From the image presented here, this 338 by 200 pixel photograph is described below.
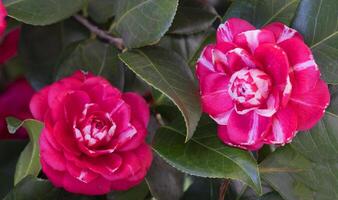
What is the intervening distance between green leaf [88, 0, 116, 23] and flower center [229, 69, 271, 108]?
13.0 inches

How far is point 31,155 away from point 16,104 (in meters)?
0.23

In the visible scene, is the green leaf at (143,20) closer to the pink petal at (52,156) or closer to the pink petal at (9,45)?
the pink petal at (52,156)

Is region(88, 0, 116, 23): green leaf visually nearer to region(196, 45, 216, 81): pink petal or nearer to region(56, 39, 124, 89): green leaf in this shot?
region(56, 39, 124, 89): green leaf

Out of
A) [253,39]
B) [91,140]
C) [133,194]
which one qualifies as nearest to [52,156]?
[91,140]

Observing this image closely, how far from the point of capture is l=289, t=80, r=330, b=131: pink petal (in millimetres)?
641

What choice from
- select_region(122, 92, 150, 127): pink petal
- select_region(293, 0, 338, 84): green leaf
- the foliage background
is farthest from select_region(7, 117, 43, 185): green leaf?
select_region(293, 0, 338, 84): green leaf

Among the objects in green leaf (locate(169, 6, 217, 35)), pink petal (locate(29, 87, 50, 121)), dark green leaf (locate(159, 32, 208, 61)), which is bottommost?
pink petal (locate(29, 87, 50, 121))

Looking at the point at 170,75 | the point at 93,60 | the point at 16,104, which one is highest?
the point at 170,75

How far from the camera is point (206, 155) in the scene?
2.36ft

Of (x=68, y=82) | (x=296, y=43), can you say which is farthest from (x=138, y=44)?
(x=296, y=43)

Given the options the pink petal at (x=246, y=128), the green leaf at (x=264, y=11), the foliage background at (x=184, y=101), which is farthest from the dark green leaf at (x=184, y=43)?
the pink petal at (x=246, y=128)

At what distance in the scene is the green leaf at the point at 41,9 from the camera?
2.60 feet

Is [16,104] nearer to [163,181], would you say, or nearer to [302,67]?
[163,181]

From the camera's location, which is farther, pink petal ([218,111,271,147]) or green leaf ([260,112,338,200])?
green leaf ([260,112,338,200])
